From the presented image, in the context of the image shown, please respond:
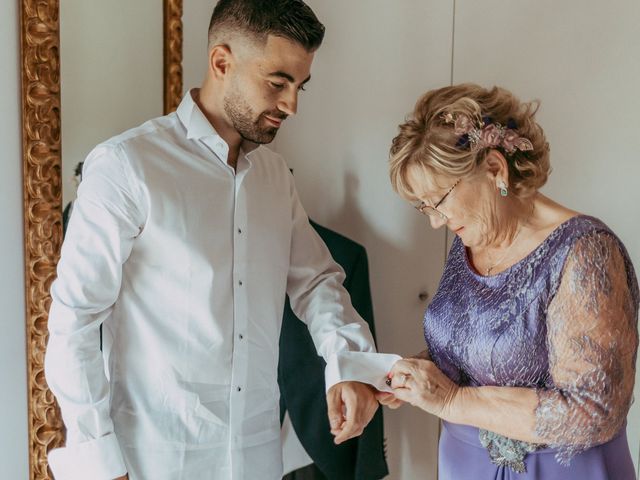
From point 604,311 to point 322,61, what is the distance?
1255mm

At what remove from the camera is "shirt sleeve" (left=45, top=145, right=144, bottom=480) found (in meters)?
1.35

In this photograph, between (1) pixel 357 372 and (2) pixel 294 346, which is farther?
(2) pixel 294 346

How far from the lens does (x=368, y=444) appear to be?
80.0 inches

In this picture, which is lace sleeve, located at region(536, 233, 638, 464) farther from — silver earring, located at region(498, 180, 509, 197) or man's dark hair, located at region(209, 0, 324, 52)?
man's dark hair, located at region(209, 0, 324, 52)

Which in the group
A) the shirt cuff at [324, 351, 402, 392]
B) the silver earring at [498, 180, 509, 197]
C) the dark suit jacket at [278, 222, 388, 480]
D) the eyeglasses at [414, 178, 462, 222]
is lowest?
the dark suit jacket at [278, 222, 388, 480]

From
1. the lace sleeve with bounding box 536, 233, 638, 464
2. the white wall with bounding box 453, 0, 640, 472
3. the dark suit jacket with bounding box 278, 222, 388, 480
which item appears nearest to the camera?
the lace sleeve with bounding box 536, 233, 638, 464

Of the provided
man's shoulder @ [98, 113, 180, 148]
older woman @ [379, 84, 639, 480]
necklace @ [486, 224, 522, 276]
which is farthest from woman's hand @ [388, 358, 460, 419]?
man's shoulder @ [98, 113, 180, 148]

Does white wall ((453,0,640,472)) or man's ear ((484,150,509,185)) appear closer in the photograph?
man's ear ((484,150,509,185))

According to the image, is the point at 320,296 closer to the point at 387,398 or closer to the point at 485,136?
the point at 387,398

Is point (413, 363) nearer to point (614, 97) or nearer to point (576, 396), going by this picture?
point (576, 396)

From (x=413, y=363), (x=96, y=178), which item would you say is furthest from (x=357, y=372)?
(x=96, y=178)

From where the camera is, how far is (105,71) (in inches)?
71.0

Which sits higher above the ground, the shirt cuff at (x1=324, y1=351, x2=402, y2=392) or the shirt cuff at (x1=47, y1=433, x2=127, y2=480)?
the shirt cuff at (x1=324, y1=351, x2=402, y2=392)

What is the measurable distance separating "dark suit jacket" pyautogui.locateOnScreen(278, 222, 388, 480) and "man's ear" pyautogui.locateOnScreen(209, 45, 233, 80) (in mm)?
711
